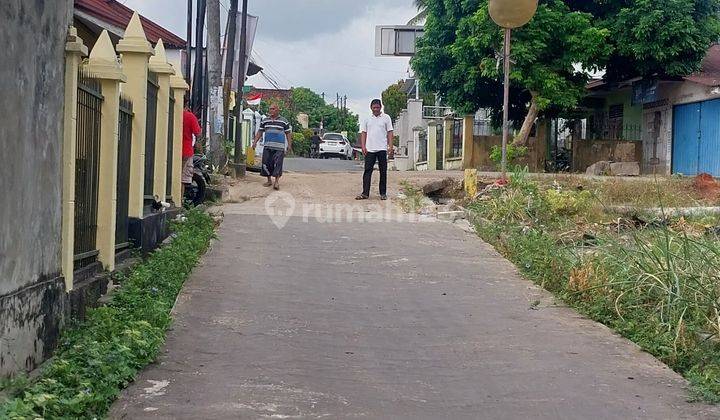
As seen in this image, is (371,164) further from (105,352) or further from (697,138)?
(697,138)

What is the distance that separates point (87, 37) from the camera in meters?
15.5

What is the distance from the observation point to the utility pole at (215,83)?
15.6 m

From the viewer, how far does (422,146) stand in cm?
3475

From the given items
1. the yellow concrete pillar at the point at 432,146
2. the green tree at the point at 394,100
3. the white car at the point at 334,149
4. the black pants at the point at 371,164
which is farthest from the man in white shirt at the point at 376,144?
the green tree at the point at 394,100

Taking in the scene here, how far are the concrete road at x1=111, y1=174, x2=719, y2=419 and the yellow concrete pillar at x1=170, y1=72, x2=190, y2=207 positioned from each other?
215cm

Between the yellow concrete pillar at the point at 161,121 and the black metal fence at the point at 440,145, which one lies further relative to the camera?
the black metal fence at the point at 440,145

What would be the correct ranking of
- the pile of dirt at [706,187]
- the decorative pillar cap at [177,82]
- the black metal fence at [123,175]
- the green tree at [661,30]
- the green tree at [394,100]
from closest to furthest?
the black metal fence at [123,175] < the decorative pillar cap at [177,82] < the pile of dirt at [706,187] < the green tree at [661,30] < the green tree at [394,100]

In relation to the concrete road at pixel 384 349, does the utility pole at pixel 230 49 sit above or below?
above

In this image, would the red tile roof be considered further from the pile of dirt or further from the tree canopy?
the pile of dirt

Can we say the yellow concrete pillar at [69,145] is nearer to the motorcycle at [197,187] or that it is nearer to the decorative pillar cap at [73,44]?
the decorative pillar cap at [73,44]

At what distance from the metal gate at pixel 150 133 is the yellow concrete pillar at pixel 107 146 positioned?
2.03 metres

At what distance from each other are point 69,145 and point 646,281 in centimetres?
437

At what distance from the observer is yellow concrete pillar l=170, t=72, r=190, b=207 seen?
1124 centimetres

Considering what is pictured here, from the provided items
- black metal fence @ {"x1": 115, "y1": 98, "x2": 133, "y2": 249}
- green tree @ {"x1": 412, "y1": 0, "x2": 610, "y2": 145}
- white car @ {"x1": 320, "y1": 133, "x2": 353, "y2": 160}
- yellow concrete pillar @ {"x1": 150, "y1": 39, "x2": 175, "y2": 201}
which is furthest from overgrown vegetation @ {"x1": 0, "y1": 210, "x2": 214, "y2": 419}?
white car @ {"x1": 320, "y1": 133, "x2": 353, "y2": 160}
